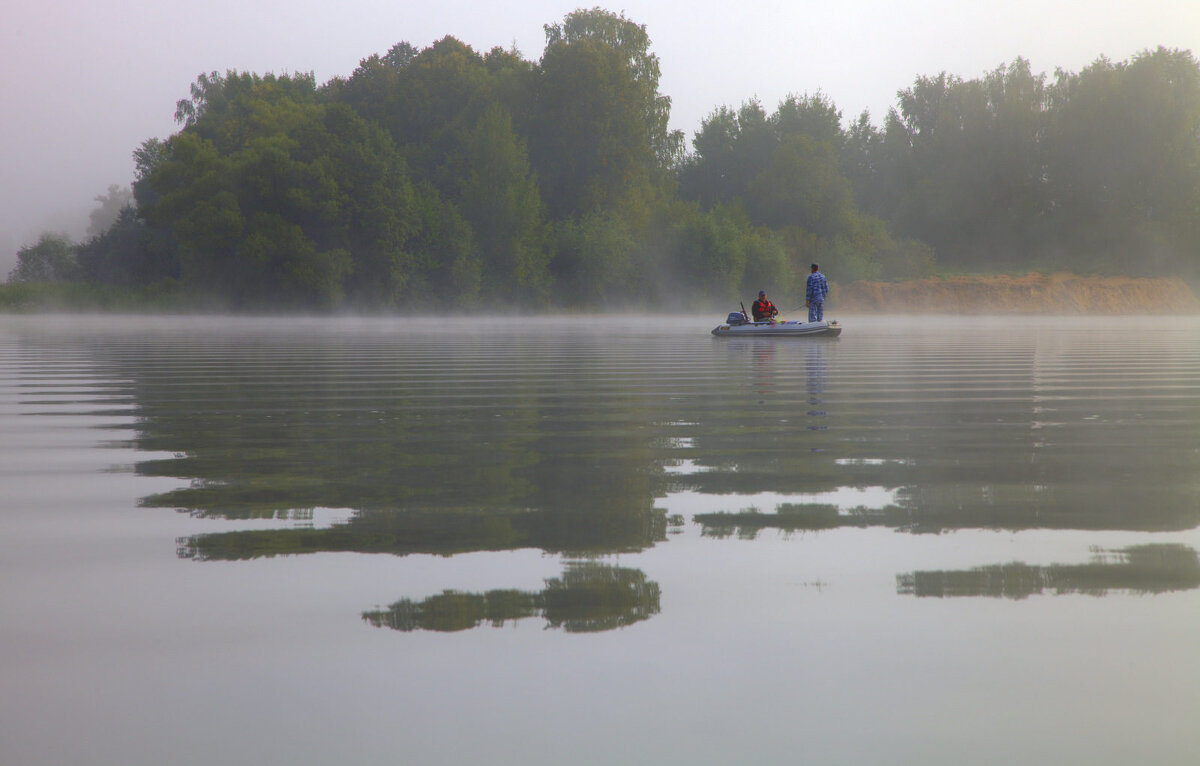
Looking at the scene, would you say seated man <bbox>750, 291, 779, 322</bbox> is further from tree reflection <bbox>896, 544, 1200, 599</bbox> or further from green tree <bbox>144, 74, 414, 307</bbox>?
green tree <bbox>144, 74, 414, 307</bbox>

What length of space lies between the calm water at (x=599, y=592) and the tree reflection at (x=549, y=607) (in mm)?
13

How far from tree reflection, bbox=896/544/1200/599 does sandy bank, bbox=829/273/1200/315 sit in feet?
219

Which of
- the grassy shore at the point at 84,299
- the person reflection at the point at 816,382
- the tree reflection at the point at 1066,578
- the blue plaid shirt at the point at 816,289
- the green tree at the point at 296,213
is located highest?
the green tree at the point at 296,213

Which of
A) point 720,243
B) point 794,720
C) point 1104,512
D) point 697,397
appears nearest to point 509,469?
point 1104,512

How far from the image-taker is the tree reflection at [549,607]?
125 inches

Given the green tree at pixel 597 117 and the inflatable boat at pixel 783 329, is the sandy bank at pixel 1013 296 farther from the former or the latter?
the inflatable boat at pixel 783 329

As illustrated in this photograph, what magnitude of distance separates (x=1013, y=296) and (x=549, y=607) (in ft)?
239

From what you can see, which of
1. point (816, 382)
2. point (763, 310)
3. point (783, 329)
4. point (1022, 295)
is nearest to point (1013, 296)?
point (1022, 295)

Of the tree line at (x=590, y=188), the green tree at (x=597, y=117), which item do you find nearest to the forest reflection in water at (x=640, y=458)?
the tree line at (x=590, y=188)

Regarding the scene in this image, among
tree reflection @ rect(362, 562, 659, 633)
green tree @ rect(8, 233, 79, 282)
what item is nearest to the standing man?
tree reflection @ rect(362, 562, 659, 633)

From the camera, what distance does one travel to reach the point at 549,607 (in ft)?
10.9

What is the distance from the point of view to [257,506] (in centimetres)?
510

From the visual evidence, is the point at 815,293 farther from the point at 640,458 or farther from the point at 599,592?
the point at 599,592

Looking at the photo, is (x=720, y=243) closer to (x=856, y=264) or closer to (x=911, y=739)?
(x=856, y=264)
